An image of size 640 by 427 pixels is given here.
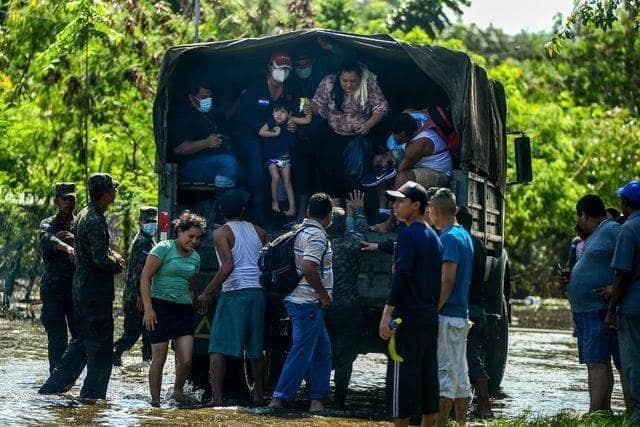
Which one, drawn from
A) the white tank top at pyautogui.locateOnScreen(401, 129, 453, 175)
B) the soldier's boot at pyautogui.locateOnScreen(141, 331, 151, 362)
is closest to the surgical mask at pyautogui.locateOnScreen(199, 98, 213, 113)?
the white tank top at pyautogui.locateOnScreen(401, 129, 453, 175)

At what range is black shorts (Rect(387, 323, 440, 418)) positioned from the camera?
29.5 ft

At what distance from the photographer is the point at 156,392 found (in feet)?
37.5

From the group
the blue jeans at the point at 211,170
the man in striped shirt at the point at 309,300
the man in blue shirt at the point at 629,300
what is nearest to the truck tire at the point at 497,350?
the blue jeans at the point at 211,170

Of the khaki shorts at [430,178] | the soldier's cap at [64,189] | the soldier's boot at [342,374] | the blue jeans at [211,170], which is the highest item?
the blue jeans at [211,170]

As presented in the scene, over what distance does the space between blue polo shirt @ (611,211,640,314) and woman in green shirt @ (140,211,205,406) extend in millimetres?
3494

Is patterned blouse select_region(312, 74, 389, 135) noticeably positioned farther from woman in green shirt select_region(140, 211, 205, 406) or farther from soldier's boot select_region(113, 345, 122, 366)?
soldier's boot select_region(113, 345, 122, 366)

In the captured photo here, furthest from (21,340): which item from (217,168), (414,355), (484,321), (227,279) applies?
(414,355)

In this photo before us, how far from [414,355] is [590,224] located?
9.10ft

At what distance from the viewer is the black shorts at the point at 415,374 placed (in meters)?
8.98

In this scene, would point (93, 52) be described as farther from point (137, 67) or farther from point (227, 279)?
point (227, 279)

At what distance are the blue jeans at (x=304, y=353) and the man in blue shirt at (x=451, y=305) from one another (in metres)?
1.63

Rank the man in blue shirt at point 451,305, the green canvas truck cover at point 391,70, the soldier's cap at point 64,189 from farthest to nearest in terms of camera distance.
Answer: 1. the soldier's cap at point 64,189
2. the green canvas truck cover at point 391,70
3. the man in blue shirt at point 451,305

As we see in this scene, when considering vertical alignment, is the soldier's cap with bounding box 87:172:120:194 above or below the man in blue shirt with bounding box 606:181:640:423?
above

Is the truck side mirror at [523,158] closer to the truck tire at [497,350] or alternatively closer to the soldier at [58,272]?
the truck tire at [497,350]
